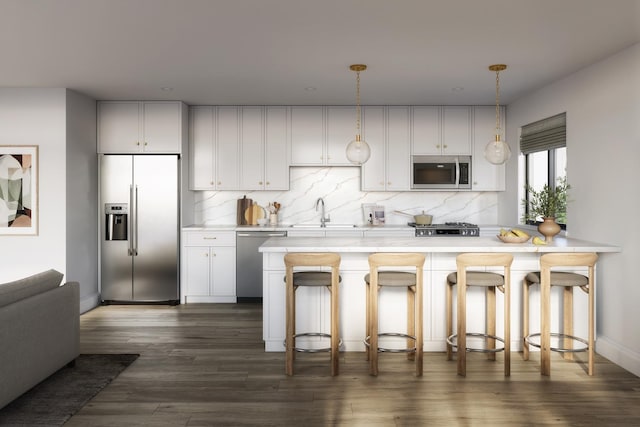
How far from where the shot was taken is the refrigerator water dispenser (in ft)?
19.6

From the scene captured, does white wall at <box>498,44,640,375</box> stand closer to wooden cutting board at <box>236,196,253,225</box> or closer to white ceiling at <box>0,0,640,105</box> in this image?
white ceiling at <box>0,0,640,105</box>

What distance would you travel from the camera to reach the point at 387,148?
6.41 meters

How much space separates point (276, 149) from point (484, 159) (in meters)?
2.74

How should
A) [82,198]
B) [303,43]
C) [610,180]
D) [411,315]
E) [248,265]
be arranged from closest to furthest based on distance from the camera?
1. [303,43]
2. [411,315]
3. [610,180]
4. [82,198]
5. [248,265]

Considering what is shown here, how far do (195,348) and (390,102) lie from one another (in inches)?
148

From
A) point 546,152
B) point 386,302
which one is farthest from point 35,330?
point 546,152

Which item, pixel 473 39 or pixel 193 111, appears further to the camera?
pixel 193 111

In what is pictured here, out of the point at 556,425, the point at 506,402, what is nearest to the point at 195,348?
the point at 506,402

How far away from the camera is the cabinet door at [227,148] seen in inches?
252

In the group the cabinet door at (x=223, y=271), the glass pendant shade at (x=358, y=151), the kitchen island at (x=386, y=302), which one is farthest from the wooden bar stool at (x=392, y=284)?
the cabinet door at (x=223, y=271)

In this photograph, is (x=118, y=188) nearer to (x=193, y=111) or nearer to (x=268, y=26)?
(x=193, y=111)

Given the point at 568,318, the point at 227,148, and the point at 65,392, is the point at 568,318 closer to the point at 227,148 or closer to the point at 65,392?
the point at 65,392

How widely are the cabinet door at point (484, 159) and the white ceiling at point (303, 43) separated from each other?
0.82 m

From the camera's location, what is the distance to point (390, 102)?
6152mm
